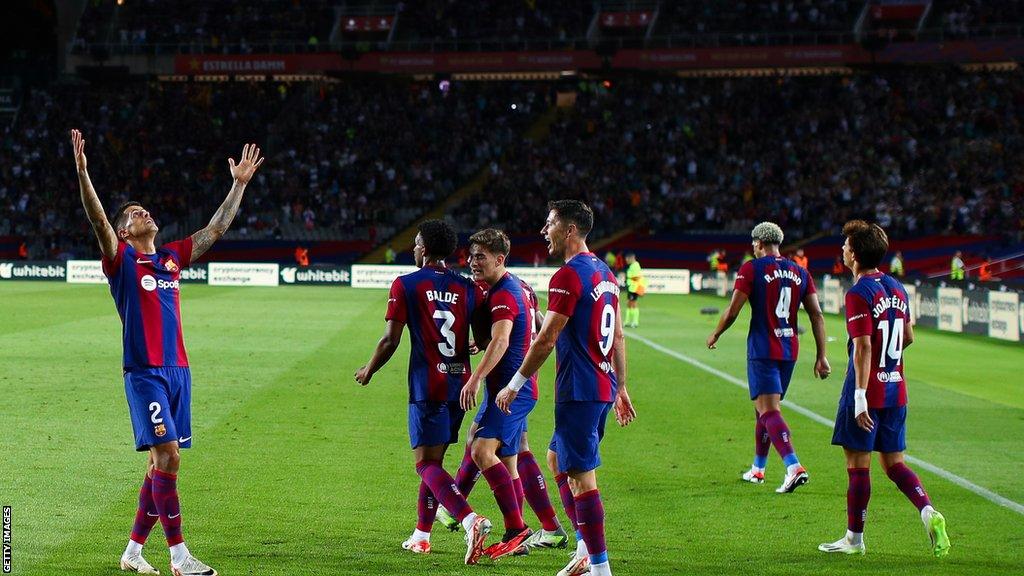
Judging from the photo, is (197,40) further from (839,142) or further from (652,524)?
(652,524)

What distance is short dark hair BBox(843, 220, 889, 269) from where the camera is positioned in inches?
332

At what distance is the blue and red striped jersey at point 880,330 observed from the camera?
843cm

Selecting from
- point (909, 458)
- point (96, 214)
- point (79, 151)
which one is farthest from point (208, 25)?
point (96, 214)

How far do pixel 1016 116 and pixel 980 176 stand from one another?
20.4 feet

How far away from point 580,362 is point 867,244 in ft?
7.44

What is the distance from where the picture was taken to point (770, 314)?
11164 mm

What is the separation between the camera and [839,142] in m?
55.7

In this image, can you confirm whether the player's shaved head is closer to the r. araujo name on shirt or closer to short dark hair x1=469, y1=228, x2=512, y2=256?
the r. araujo name on shirt

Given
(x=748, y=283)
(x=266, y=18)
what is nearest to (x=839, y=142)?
(x=266, y=18)

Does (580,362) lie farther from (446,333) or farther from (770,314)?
(770,314)

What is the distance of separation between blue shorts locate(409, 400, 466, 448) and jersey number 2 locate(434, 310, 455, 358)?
33 cm

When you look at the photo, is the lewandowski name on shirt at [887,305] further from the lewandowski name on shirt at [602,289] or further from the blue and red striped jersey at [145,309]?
the blue and red striped jersey at [145,309]

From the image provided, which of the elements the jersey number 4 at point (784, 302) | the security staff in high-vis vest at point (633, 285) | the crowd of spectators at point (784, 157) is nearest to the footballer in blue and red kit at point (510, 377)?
the jersey number 4 at point (784, 302)

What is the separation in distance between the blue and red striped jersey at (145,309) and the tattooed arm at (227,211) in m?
0.33
